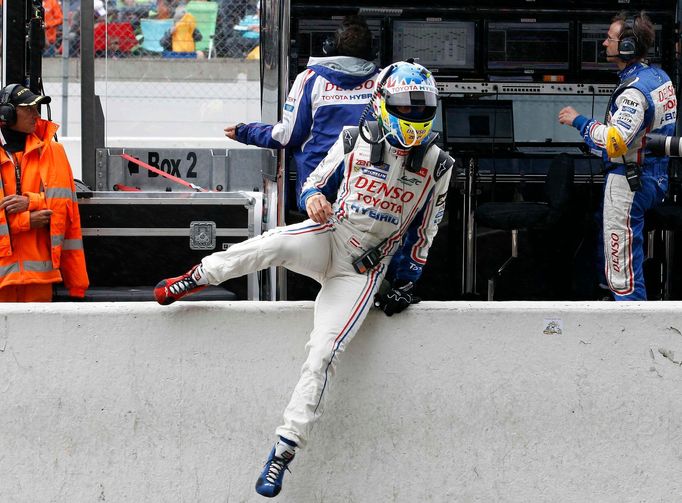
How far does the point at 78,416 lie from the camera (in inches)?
175

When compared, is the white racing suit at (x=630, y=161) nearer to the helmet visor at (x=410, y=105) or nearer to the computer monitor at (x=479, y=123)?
the computer monitor at (x=479, y=123)

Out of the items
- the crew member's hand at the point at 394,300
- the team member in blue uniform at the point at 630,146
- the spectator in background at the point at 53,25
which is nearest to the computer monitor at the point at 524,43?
the team member in blue uniform at the point at 630,146

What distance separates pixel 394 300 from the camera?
4531 millimetres

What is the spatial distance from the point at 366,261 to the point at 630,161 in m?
2.37

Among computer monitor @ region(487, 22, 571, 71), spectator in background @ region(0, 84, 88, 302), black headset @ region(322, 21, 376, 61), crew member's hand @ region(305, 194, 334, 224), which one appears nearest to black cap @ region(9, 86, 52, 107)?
spectator in background @ region(0, 84, 88, 302)

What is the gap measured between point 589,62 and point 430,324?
14.1 ft

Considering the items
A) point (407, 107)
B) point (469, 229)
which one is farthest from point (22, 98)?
point (469, 229)

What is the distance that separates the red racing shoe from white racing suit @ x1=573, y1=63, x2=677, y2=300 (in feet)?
8.94

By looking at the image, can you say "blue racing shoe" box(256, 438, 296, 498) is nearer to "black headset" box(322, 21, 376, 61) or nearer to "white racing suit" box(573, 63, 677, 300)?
"black headset" box(322, 21, 376, 61)

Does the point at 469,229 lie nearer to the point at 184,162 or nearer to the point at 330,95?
the point at 330,95

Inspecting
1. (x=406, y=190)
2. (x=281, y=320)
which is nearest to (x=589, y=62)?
(x=406, y=190)

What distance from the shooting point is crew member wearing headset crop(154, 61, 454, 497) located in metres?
4.54

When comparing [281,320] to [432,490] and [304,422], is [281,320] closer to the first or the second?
[304,422]

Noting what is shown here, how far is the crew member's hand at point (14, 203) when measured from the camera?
6012 millimetres
